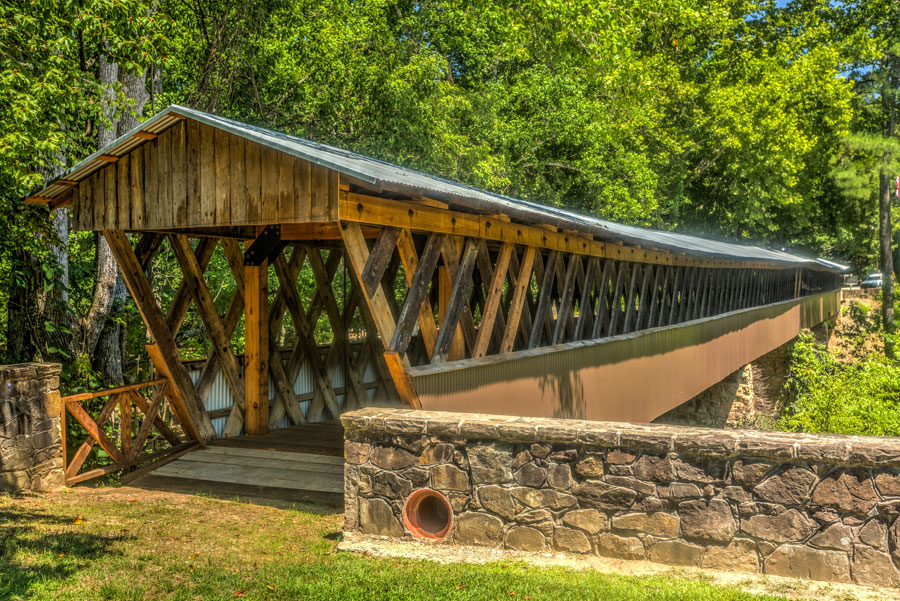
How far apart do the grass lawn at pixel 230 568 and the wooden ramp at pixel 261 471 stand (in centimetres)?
64

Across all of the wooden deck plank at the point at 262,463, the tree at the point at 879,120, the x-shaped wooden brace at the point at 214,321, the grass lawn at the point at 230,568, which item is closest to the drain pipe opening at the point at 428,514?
the grass lawn at the point at 230,568

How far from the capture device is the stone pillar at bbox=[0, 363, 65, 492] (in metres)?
6.42

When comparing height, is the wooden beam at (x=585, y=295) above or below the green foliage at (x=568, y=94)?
below

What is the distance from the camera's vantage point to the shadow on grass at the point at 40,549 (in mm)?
4422

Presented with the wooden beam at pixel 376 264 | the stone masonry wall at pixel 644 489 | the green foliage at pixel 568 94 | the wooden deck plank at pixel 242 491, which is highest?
the green foliage at pixel 568 94

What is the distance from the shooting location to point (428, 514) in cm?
513

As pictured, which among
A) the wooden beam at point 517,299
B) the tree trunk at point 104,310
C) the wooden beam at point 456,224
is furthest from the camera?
the tree trunk at point 104,310

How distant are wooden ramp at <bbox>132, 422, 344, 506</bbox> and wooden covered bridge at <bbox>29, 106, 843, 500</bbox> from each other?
Answer: 0.20 m

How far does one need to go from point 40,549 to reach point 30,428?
1906mm

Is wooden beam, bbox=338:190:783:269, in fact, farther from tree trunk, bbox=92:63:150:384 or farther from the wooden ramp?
tree trunk, bbox=92:63:150:384

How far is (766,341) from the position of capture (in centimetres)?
2267

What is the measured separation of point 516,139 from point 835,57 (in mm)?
16045

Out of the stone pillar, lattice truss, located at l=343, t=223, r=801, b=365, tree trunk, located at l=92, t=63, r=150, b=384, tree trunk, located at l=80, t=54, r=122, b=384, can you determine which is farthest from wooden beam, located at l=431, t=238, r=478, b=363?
tree trunk, located at l=92, t=63, r=150, b=384

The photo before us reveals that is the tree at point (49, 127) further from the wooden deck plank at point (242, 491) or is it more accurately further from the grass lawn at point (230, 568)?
the grass lawn at point (230, 568)
